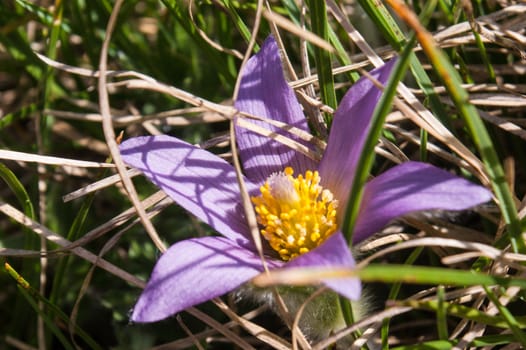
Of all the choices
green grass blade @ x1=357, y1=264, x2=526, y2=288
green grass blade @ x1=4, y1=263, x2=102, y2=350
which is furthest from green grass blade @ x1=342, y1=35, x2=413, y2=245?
green grass blade @ x1=4, y1=263, x2=102, y2=350

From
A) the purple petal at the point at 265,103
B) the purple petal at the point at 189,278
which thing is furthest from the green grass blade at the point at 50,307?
the purple petal at the point at 265,103

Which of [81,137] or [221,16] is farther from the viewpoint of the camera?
[81,137]

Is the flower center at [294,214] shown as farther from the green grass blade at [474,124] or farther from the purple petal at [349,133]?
the green grass blade at [474,124]

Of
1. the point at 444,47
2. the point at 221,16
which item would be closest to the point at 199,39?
the point at 221,16

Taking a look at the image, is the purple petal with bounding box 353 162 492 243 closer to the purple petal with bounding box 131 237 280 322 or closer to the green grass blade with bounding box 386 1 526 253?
the green grass blade with bounding box 386 1 526 253

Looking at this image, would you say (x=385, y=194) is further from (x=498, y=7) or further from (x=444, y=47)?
(x=498, y=7)

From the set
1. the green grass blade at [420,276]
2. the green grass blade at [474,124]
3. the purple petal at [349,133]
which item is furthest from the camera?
the purple petal at [349,133]
